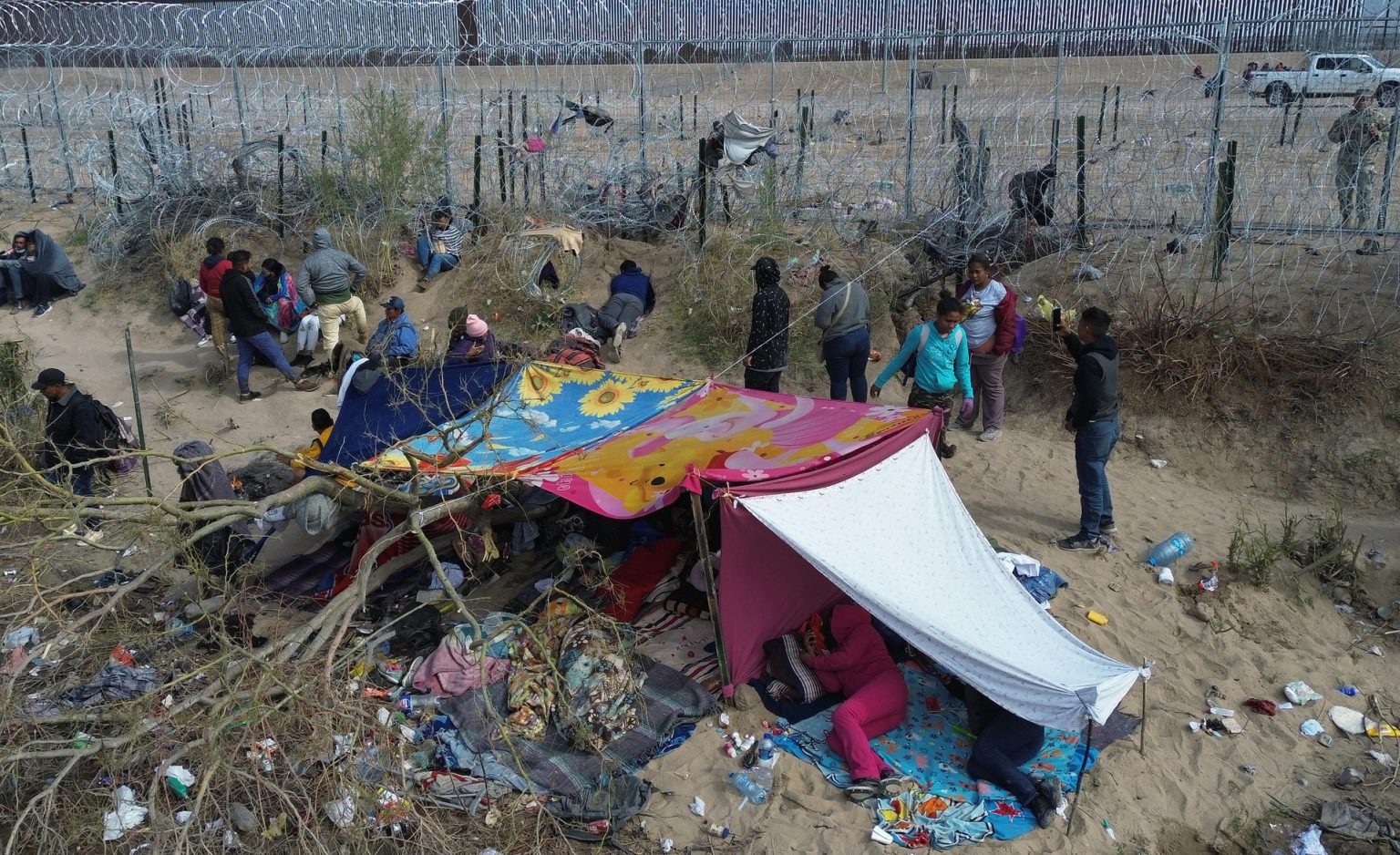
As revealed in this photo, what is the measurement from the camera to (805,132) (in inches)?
448

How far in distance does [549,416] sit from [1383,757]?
15.8 ft

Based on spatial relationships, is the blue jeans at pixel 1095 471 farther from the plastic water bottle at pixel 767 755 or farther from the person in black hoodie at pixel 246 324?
the person in black hoodie at pixel 246 324

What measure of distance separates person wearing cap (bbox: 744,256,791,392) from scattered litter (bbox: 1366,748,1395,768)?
13.4 feet

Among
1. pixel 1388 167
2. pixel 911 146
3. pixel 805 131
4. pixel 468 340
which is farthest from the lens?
pixel 805 131

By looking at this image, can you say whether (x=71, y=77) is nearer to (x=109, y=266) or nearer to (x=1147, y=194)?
(x=109, y=266)

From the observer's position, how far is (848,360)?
26.1 ft

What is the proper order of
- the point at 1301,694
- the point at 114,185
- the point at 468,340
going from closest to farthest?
the point at 1301,694 → the point at 468,340 → the point at 114,185

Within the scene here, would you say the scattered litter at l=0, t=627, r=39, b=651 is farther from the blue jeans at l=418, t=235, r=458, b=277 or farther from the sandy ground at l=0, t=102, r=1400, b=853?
the blue jeans at l=418, t=235, r=458, b=277

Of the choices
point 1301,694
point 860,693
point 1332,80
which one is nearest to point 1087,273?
point 1332,80

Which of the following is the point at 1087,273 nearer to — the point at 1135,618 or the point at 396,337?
the point at 1135,618

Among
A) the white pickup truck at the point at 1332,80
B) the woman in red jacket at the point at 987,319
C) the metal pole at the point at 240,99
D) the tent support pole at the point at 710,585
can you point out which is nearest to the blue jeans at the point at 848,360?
the woman in red jacket at the point at 987,319

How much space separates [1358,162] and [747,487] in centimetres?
650

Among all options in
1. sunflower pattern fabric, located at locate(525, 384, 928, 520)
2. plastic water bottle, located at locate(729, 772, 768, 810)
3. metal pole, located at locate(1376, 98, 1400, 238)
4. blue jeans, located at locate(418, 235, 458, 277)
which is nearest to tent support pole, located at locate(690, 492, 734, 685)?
sunflower pattern fabric, located at locate(525, 384, 928, 520)

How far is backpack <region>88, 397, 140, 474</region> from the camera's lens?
7.43m
